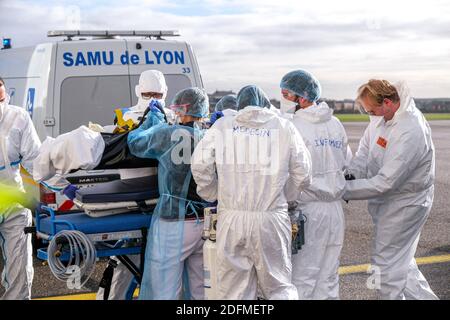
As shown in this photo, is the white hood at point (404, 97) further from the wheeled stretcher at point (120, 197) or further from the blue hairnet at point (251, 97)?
the wheeled stretcher at point (120, 197)

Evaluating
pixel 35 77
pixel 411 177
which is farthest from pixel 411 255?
pixel 35 77

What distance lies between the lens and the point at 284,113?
225 inches

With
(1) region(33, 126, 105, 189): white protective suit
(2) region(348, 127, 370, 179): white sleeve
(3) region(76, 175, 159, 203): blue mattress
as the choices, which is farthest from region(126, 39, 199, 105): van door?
(1) region(33, 126, 105, 189): white protective suit

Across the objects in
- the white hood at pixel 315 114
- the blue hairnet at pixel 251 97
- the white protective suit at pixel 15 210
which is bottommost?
the white protective suit at pixel 15 210

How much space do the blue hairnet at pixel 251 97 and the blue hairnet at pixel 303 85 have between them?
35cm

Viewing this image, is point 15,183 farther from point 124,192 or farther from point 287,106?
point 287,106

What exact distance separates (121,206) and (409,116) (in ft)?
7.04

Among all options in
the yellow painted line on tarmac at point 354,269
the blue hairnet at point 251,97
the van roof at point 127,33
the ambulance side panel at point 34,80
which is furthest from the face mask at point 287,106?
the van roof at point 127,33

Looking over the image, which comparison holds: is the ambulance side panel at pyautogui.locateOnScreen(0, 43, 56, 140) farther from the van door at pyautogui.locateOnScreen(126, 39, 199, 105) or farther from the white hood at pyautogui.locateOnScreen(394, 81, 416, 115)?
the white hood at pyautogui.locateOnScreen(394, 81, 416, 115)

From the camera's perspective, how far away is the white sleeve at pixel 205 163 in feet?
15.7

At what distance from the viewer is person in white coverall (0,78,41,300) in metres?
5.96

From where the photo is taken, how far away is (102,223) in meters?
4.92
